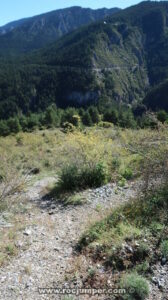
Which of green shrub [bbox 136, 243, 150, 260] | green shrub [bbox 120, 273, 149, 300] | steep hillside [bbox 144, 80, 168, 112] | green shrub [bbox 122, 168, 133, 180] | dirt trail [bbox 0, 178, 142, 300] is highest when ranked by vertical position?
green shrub [bbox 120, 273, 149, 300]

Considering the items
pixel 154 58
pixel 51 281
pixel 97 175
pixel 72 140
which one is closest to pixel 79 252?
pixel 51 281

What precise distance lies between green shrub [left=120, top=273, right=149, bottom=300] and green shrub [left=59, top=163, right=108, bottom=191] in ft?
18.2

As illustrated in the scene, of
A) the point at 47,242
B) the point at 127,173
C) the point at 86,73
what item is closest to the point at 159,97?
the point at 86,73

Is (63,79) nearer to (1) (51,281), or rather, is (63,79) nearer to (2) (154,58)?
(2) (154,58)

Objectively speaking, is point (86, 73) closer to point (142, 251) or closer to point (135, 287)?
point (142, 251)

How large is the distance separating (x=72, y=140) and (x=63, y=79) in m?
130

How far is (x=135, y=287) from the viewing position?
4668mm

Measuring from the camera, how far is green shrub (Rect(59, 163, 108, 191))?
10328mm

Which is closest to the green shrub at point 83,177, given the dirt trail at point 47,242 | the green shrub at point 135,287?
the dirt trail at point 47,242

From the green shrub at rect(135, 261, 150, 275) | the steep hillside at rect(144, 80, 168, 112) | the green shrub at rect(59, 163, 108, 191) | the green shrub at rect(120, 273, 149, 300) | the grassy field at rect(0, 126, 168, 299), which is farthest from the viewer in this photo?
the steep hillside at rect(144, 80, 168, 112)

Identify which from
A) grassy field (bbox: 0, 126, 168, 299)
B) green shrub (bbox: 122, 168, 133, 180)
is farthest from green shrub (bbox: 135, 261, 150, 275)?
green shrub (bbox: 122, 168, 133, 180)

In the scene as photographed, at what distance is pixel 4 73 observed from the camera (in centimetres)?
13850

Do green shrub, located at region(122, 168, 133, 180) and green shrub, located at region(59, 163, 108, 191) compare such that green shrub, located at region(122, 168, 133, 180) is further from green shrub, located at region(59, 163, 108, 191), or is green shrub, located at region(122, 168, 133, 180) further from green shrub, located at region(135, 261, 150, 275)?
green shrub, located at region(135, 261, 150, 275)

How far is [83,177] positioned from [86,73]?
13164cm
